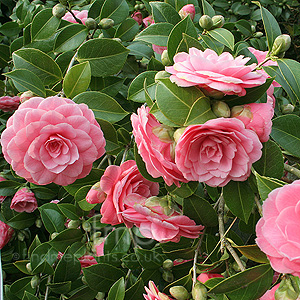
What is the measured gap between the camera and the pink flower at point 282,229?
1.43 ft

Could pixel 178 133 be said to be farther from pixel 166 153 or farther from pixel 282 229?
pixel 282 229

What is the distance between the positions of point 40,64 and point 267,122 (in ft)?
1.68

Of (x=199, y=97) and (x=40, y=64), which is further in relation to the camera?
(x=40, y=64)

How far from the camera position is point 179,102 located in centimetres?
53

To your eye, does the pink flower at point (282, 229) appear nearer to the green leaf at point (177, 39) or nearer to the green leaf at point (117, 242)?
the green leaf at point (177, 39)

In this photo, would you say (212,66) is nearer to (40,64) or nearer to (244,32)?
(40,64)

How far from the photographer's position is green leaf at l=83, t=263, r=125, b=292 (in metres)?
0.83

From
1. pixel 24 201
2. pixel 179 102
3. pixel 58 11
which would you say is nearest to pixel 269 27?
pixel 179 102

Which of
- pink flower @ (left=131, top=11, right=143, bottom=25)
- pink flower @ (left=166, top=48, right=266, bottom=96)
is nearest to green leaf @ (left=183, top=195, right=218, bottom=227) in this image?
pink flower @ (left=166, top=48, right=266, bottom=96)

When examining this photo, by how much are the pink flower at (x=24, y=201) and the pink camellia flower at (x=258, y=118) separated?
0.80m

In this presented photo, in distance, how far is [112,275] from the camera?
0.85m

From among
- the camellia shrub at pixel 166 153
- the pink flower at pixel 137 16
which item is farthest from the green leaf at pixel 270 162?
the pink flower at pixel 137 16

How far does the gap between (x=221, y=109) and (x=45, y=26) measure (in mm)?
594

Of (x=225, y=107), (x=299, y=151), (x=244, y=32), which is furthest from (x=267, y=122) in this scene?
(x=244, y=32)
